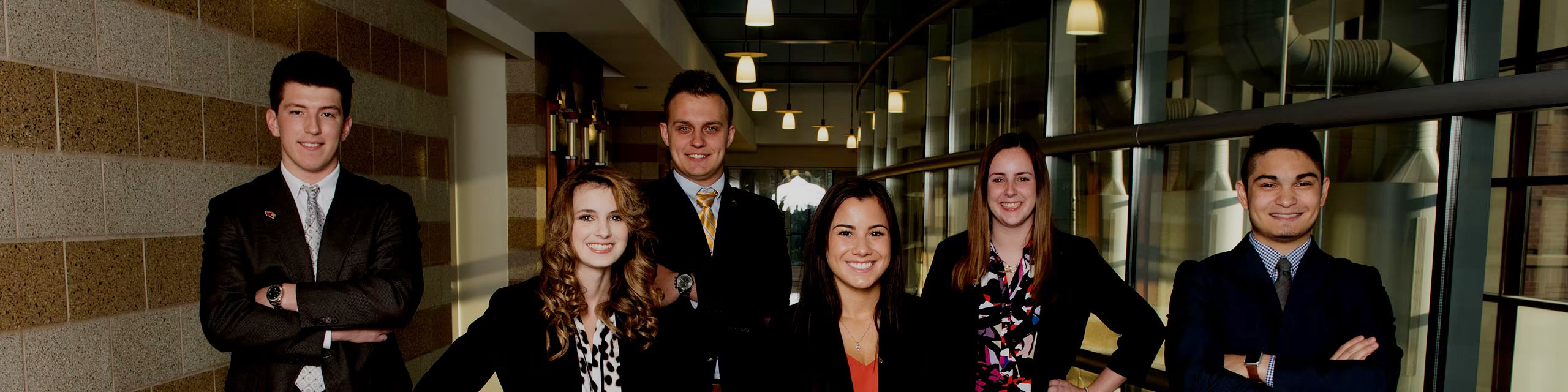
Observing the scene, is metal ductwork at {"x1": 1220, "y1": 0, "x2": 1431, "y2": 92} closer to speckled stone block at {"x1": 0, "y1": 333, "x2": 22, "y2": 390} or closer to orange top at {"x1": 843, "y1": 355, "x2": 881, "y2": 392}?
orange top at {"x1": 843, "y1": 355, "x2": 881, "y2": 392}

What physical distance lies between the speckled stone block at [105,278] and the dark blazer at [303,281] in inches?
17.7

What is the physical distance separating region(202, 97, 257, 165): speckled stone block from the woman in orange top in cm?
206

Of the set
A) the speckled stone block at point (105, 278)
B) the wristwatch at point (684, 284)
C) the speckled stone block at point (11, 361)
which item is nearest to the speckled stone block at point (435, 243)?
the speckled stone block at point (105, 278)

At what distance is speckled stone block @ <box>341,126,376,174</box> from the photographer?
146 inches

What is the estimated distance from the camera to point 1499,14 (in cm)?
223

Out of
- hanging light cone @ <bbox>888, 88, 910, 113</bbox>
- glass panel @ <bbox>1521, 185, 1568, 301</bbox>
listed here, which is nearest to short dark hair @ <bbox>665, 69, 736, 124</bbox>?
glass panel @ <bbox>1521, 185, 1568, 301</bbox>

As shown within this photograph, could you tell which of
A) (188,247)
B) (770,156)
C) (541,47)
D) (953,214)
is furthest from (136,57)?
(770,156)

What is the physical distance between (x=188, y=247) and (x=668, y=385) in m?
1.77

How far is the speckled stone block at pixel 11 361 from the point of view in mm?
2189

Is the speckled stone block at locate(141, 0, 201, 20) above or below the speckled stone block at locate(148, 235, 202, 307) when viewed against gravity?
above

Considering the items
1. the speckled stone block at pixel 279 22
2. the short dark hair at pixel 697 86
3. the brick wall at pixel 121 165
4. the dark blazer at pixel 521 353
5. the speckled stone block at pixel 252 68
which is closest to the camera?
the dark blazer at pixel 521 353

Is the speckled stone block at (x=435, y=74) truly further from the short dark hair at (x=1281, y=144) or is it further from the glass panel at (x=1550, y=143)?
the glass panel at (x=1550, y=143)

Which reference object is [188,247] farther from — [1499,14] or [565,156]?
[565,156]

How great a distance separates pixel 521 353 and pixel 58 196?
1.39 metres
